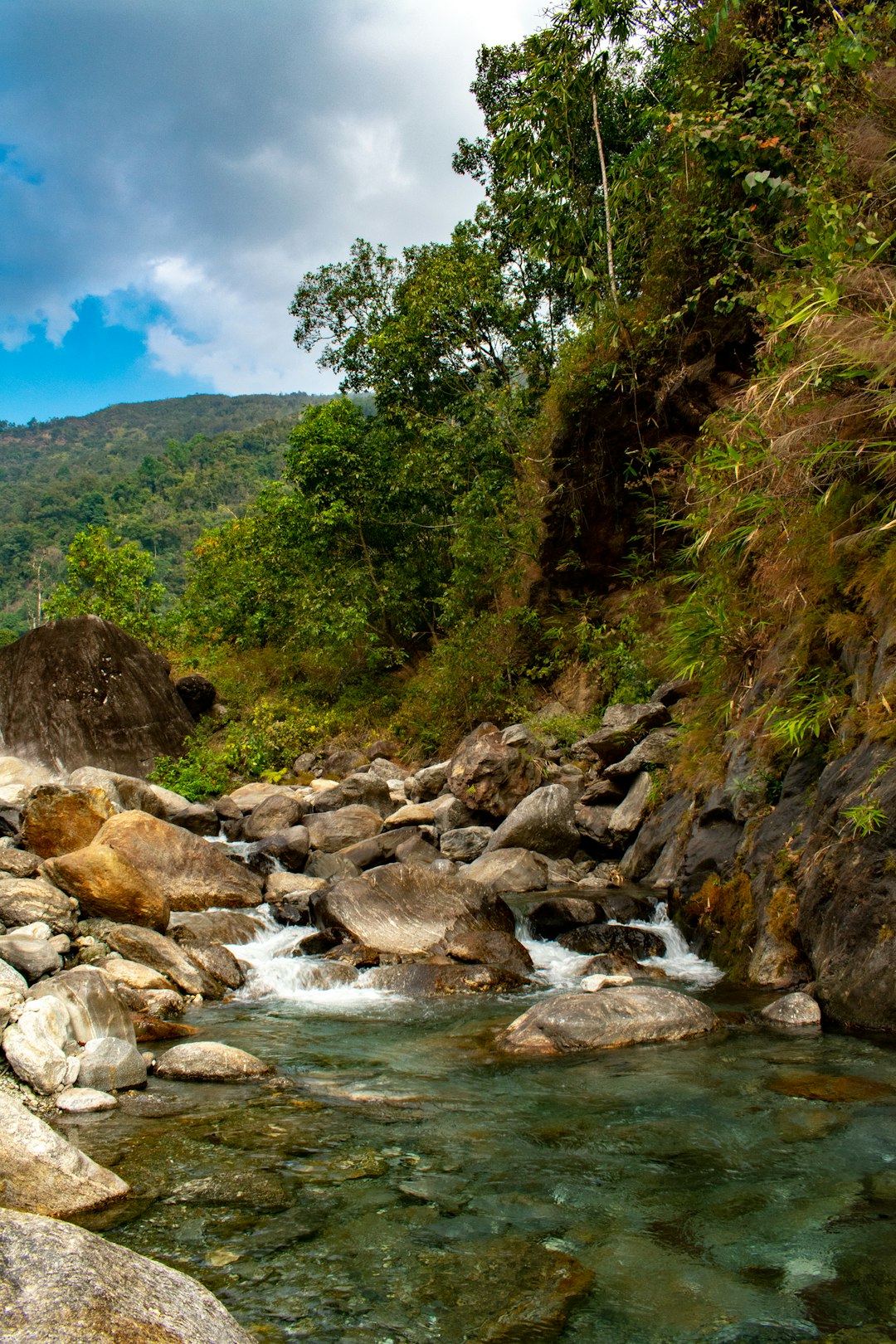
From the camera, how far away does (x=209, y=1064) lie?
468 centimetres

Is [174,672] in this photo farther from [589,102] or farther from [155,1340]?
[155,1340]

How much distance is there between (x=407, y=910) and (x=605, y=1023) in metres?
2.99

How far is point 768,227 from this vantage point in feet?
33.2

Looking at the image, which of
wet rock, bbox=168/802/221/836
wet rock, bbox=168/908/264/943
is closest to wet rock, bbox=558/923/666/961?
wet rock, bbox=168/908/264/943

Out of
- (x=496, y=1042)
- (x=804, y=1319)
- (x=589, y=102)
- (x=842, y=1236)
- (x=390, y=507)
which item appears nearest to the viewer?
(x=804, y=1319)

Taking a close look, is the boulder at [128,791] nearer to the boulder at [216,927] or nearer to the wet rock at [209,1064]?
the boulder at [216,927]

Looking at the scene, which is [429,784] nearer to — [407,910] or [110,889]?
[407,910]

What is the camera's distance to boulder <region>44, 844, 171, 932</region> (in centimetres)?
720

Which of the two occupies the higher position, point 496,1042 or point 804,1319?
point 804,1319

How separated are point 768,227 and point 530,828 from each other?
7222 millimetres

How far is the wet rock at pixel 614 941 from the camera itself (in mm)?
7008

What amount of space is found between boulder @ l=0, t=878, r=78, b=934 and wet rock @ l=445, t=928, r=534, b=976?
293 centimetres

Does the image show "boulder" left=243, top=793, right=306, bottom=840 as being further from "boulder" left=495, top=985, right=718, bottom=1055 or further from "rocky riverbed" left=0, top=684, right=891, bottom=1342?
"boulder" left=495, top=985, right=718, bottom=1055

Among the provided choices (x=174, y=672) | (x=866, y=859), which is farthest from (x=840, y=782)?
(x=174, y=672)
